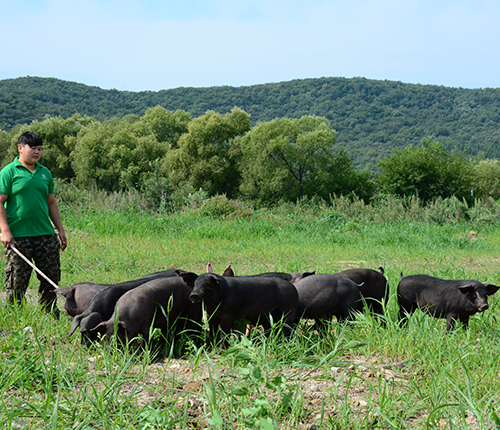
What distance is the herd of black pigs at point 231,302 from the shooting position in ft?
10.7

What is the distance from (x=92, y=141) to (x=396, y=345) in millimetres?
38981

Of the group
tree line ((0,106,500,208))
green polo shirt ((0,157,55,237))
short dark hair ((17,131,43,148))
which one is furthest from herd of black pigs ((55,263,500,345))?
tree line ((0,106,500,208))

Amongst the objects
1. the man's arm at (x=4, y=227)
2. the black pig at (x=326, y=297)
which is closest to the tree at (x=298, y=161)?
the man's arm at (x=4, y=227)

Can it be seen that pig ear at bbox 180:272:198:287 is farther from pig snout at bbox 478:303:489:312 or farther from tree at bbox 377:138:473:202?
tree at bbox 377:138:473:202

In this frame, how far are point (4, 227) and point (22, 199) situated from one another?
13.2 inches

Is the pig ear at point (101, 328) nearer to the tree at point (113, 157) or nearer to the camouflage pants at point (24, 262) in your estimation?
the camouflage pants at point (24, 262)

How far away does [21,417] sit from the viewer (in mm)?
2336

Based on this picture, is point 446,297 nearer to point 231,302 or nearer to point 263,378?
point 231,302

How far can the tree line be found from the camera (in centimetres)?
2225

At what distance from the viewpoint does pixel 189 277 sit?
11.3ft

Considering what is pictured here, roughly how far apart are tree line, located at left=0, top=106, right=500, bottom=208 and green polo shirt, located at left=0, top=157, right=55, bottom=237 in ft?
44.8

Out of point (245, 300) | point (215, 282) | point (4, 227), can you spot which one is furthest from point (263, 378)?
point (4, 227)

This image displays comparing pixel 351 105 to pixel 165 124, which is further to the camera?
pixel 351 105

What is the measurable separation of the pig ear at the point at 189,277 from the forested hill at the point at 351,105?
279 ft
